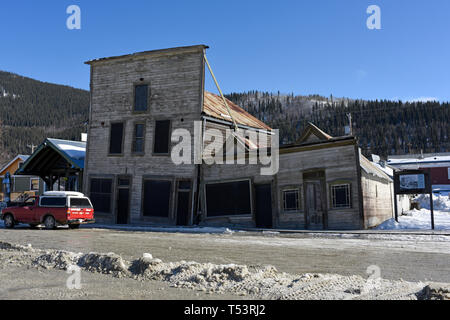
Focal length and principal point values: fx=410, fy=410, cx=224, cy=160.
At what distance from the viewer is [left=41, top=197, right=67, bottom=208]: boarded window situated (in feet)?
69.6

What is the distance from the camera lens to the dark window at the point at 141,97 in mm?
26031

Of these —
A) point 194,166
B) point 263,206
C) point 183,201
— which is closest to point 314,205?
point 263,206

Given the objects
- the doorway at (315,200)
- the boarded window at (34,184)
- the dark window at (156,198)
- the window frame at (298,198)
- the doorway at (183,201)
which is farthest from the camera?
the boarded window at (34,184)

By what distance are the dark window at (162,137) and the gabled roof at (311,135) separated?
822 centimetres

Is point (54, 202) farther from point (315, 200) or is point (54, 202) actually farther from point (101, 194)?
point (315, 200)

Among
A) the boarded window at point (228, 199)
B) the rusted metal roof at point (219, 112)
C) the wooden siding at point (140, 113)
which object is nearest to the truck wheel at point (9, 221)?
the wooden siding at point (140, 113)

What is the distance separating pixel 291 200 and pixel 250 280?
13.7m

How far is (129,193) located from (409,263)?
63.7ft

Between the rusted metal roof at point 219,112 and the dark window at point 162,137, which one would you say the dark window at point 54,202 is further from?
the rusted metal roof at point 219,112

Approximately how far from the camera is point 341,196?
62.6 ft

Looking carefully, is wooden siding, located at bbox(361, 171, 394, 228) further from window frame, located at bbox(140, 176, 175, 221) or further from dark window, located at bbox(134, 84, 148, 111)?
dark window, located at bbox(134, 84, 148, 111)

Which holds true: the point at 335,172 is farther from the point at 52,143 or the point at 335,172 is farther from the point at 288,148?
the point at 52,143

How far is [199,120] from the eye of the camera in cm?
2423
